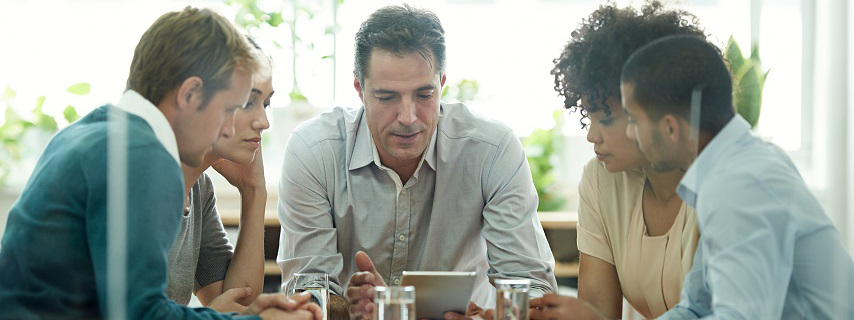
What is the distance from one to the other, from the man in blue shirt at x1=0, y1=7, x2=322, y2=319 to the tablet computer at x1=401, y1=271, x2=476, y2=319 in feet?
0.77

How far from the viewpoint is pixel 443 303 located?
1.40 m

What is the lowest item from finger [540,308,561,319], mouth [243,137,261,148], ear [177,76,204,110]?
finger [540,308,561,319]

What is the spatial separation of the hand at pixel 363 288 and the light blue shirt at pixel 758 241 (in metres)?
0.50

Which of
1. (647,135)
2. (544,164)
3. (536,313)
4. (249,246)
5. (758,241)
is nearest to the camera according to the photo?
(758,241)

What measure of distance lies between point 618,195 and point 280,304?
23.5 inches

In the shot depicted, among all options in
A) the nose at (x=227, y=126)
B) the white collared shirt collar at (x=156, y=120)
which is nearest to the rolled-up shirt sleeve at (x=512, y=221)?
the nose at (x=227, y=126)

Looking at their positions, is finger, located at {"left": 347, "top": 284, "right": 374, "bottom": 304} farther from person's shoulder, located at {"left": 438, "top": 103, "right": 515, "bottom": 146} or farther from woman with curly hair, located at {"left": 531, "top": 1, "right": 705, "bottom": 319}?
person's shoulder, located at {"left": 438, "top": 103, "right": 515, "bottom": 146}

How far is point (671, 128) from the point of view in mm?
1258

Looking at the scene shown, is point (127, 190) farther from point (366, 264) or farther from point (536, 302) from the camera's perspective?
point (536, 302)

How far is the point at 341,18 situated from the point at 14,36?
54 cm

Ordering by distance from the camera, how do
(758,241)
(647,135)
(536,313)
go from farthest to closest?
1. (536,313)
2. (647,135)
3. (758,241)

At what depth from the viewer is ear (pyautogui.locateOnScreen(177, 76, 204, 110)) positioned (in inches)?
49.4

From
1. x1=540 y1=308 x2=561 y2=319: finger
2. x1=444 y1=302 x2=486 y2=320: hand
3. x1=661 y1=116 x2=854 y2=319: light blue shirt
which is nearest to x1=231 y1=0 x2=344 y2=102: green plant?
x1=444 y1=302 x2=486 y2=320: hand

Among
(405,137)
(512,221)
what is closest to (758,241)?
(512,221)
